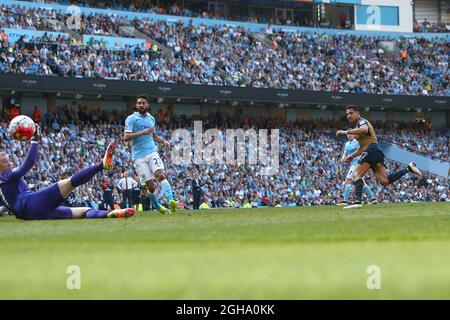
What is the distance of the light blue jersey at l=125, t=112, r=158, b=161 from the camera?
19.4 m

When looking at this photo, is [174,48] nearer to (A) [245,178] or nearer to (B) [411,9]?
(A) [245,178]

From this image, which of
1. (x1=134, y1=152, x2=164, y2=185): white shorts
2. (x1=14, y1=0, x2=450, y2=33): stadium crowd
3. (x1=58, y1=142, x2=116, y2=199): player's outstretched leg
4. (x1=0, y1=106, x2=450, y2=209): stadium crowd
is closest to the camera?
(x1=58, y1=142, x2=116, y2=199): player's outstretched leg

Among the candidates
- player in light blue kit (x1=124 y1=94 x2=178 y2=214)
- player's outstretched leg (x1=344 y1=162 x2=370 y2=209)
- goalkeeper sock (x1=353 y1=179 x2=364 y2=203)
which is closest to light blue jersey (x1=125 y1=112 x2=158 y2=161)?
player in light blue kit (x1=124 y1=94 x2=178 y2=214)

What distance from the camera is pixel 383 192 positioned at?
48562mm

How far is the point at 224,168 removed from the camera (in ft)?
144

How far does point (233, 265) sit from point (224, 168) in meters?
37.6

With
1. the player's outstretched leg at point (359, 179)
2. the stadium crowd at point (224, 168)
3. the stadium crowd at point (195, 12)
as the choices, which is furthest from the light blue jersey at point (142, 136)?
the stadium crowd at point (195, 12)

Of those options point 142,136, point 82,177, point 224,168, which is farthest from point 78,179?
point 224,168

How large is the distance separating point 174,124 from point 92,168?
110 feet

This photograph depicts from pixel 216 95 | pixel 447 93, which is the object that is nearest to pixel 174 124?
pixel 216 95

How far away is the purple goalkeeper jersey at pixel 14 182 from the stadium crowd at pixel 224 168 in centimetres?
1923

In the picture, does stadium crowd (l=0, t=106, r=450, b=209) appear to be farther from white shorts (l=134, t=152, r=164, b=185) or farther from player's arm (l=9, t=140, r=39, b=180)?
player's arm (l=9, t=140, r=39, b=180)

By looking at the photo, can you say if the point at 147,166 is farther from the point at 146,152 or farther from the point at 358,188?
the point at 358,188

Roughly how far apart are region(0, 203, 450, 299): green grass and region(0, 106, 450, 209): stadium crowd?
84.2ft
